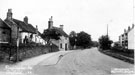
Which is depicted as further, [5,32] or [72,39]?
[72,39]

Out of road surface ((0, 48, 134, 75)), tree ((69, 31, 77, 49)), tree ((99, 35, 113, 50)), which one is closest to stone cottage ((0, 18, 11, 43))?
road surface ((0, 48, 134, 75))

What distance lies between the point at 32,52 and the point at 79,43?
5076 cm

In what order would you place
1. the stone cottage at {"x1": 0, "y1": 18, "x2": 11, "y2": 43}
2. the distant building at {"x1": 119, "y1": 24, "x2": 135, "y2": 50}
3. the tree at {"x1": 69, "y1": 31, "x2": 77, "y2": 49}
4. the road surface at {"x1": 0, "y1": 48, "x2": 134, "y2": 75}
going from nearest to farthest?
the road surface at {"x1": 0, "y1": 48, "x2": 134, "y2": 75}, the stone cottage at {"x1": 0, "y1": 18, "x2": 11, "y2": 43}, the distant building at {"x1": 119, "y1": 24, "x2": 135, "y2": 50}, the tree at {"x1": 69, "y1": 31, "x2": 77, "y2": 49}

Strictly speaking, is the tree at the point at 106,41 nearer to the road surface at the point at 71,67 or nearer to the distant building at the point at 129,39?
the distant building at the point at 129,39

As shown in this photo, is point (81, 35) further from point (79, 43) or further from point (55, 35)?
point (55, 35)

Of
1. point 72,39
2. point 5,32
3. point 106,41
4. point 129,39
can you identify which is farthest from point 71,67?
point 72,39

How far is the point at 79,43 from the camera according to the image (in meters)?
70.4

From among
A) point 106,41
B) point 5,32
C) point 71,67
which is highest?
point 5,32

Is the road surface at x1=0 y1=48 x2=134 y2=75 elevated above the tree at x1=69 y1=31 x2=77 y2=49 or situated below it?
below

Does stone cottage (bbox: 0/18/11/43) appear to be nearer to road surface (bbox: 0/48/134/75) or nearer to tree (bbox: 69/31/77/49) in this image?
road surface (bbox: 0/48/134/75)

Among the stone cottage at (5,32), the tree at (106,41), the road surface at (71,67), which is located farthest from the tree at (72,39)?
the road surface at (71,67)

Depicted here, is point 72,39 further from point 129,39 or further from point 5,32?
point 5,32

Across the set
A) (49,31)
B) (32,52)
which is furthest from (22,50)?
(49,31)

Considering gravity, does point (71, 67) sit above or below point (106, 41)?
below
